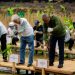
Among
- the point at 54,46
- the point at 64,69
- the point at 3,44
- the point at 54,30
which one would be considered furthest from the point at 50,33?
the point at 3,44

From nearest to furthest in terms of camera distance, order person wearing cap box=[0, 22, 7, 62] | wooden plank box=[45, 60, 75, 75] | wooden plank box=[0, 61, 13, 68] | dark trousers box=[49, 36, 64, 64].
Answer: wooden plank box=[45, 60, 75, 75] < dark trousers box=[49, 36, 64, 64] < wooden plank box=[0, 61, 13, 68] < person wearing cap box=[0, 22, 7, 62]

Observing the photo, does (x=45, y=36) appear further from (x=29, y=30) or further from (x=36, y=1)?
(x=36, y=1)

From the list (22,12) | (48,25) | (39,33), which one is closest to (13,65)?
(48,25)

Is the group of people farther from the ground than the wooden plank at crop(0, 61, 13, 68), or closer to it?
farther from the ground

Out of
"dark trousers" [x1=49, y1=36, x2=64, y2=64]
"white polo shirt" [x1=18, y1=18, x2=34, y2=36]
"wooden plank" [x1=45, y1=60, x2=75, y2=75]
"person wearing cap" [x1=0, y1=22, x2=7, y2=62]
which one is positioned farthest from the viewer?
"person wearing cap" [x1=0, y1=22, x2=7, y2=62]

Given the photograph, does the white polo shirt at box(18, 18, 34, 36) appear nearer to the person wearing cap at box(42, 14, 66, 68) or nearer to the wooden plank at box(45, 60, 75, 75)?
the person wearing cap at box(42, 14, 66, 68)

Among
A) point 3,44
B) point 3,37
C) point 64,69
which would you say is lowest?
point 64,69

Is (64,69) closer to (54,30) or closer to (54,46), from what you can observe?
(54,46)

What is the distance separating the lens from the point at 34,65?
43.2ft

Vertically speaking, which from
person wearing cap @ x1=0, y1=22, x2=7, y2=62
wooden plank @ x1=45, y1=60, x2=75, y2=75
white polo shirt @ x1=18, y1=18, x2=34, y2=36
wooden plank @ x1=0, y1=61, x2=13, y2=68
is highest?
white polo shirt @ x1=18, y1=18, x2=34, y2=36

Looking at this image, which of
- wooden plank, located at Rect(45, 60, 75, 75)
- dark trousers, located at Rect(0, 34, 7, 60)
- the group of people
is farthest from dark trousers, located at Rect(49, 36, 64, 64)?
dark trousers, located at Rect(0, 34, 7, 60)

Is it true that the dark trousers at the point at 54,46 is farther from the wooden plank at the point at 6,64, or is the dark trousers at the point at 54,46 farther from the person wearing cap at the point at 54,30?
the wooden plank at the point at 6,64

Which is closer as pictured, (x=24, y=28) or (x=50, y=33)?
(x=50, y=33)

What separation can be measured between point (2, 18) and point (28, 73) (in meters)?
10.4
